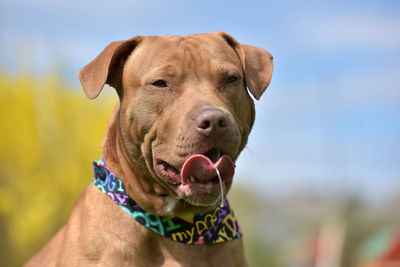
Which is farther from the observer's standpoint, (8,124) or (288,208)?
(288,208)

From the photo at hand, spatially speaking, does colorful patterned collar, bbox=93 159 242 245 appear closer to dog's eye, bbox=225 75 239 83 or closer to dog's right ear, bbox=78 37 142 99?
dog's right ear, bbox=78 37 142 99

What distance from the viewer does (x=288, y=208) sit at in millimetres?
10484

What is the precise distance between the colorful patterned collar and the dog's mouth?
34 cm

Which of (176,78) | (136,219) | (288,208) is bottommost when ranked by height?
(288,208)

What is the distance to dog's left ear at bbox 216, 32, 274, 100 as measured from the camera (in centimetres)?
416

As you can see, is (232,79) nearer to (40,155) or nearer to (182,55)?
(182,55)

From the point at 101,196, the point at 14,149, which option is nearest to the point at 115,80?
the point at 101,196

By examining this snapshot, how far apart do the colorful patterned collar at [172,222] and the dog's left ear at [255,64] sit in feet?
3.28

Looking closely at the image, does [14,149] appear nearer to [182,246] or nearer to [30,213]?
[30,213]

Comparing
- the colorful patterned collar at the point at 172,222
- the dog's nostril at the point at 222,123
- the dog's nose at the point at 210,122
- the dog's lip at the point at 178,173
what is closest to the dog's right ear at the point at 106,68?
the colorful patterned collar at the point at 172,222

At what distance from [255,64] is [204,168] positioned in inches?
46.3

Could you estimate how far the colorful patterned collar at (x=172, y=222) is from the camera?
3803 mm

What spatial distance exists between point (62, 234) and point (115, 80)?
1.23m

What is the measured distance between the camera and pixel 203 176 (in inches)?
138
